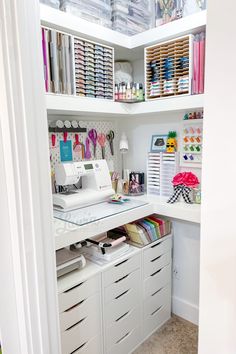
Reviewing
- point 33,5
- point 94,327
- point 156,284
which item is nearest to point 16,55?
point 33,5

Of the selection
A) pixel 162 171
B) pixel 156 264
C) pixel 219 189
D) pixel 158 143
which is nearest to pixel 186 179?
pixel 162 171

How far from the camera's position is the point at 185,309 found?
2066mm

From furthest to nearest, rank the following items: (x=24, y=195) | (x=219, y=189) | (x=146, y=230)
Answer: (x=146, y=230) → (x=24, y=195) → (x=219, y=189)

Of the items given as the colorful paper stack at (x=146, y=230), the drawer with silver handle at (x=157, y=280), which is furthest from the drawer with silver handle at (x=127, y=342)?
the colorful paper stack at (x=146, y=230)

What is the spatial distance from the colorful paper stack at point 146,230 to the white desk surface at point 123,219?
92mm

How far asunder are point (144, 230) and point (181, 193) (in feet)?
1.21

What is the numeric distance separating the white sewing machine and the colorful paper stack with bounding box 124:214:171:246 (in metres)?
0.28

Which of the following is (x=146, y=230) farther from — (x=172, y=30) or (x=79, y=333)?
(x=172, y=30)

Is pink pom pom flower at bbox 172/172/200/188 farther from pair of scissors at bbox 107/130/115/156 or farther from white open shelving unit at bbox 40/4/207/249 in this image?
pair of scissors at bbox 107/130/115/156

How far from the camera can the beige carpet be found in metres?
1.75

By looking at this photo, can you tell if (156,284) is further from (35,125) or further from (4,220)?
(35,125)

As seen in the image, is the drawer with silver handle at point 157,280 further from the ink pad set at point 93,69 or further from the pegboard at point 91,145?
the ink pad set at point 93,69

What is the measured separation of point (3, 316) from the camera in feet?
3.41

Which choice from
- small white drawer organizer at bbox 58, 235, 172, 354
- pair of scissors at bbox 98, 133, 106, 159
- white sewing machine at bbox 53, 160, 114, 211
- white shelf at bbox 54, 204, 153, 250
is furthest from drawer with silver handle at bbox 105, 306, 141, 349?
pair of scissors at bbox 98, 133, 106, 159
